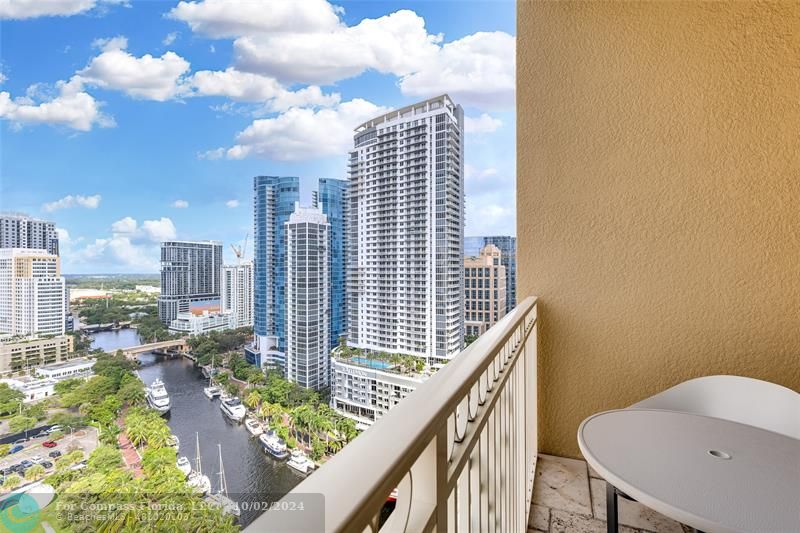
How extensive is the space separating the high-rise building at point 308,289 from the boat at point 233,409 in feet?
1.89

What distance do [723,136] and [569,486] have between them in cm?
196

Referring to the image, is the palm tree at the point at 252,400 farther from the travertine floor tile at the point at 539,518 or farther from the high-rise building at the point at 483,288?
the travertine floor tile at the point at 539,518

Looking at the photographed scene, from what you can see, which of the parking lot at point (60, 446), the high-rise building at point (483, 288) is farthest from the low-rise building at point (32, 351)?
the high-rise building at point (483, 288)

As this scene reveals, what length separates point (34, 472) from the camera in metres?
1.19

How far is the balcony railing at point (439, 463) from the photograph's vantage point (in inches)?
12.1

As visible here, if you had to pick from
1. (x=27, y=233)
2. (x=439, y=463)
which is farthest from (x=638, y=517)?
(x=27, y=233)

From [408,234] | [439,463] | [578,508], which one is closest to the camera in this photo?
[439,463]

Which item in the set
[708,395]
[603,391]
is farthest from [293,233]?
[708,395]

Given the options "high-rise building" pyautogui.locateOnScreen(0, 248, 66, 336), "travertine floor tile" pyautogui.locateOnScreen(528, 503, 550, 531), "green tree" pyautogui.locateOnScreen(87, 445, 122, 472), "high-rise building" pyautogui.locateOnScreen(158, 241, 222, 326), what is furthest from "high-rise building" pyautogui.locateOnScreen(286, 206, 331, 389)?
"travertine floor tile" pyautogui.locateOnScreen(528, 503, 550, 531)

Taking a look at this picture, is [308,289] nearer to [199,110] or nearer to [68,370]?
[68,370]

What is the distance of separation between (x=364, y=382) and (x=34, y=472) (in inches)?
45.7

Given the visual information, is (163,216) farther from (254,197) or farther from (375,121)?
(375,121)

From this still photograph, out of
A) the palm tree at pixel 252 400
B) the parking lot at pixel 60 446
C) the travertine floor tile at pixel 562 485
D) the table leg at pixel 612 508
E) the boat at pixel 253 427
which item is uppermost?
the palm tree at pixel 252 400

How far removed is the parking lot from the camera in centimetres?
119
